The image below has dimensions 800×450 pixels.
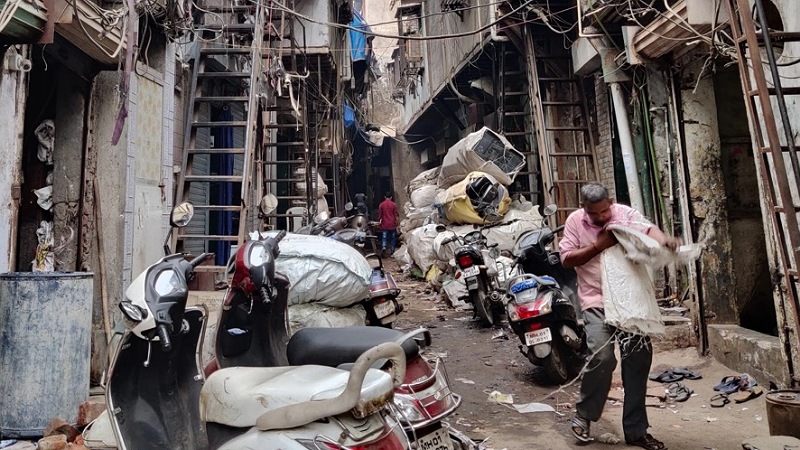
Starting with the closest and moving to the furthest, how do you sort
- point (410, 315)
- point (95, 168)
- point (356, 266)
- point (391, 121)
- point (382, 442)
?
point (382, 442) < point (356, 266) < point (95, 168) < point (410, 315) < point (391, 121)

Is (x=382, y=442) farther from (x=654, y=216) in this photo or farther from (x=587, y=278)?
(x=654, y=216)

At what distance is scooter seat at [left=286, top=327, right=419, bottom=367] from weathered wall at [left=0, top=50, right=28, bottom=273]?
2.56 metres

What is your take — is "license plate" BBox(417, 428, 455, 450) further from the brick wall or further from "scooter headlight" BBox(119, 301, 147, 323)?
the brick wall

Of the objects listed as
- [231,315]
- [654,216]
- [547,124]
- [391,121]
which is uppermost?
[391,121]

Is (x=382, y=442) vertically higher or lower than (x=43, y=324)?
lower

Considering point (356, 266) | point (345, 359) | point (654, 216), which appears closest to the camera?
point (345, 359)

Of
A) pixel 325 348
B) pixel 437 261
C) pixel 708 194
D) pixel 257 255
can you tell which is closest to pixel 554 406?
pixel 325 348

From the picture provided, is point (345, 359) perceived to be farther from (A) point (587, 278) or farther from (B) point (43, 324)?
(B) point (43, 324)

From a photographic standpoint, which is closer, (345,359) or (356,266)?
(345,359)

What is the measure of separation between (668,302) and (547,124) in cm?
441

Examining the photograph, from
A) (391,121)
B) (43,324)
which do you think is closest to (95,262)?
(43,324)

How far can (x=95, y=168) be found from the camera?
5.42m

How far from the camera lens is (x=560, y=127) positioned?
9.12 metres

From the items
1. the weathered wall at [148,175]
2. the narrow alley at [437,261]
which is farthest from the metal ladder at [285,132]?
the weathered wall at [148,175]
